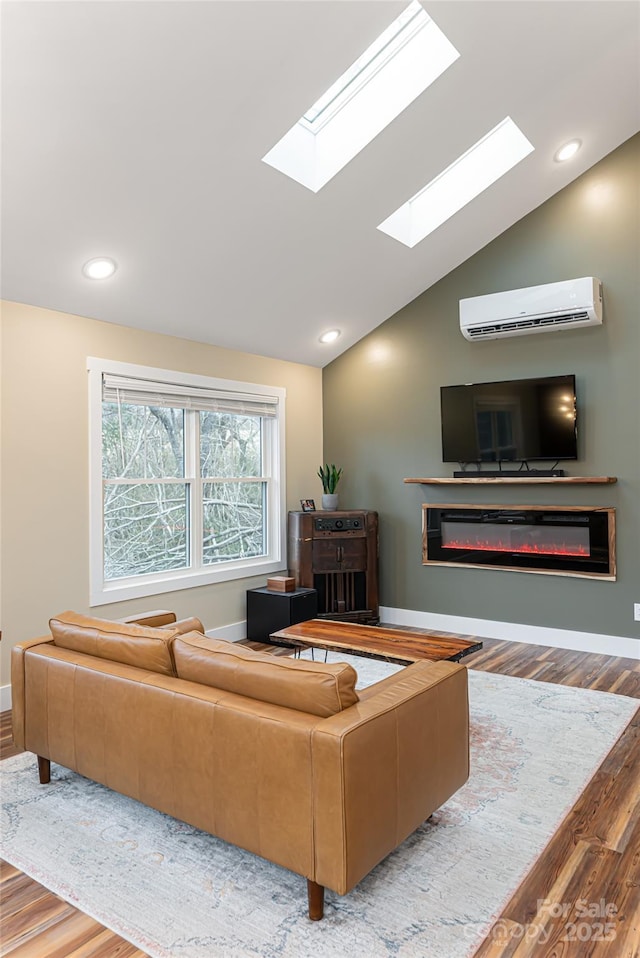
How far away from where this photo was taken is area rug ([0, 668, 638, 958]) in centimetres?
186

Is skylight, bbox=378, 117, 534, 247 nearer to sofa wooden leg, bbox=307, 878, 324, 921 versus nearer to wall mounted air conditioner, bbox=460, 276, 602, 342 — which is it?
wall mounted air conditioner, bbox=460, 276, 602, 342

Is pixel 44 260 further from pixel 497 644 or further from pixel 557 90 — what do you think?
pixel 497 644

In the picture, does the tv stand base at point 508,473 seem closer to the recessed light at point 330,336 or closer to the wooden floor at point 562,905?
the recessed light at point 330,336

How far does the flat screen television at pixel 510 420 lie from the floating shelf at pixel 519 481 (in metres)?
0.15

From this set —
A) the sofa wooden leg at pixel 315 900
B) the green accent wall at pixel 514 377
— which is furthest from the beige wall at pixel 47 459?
the sofa wooden leg at pixel 315 900

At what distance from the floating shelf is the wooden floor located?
233 cm

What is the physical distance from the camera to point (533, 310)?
4844 mm

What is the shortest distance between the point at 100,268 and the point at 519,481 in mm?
3251

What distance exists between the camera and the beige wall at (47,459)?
378 cm

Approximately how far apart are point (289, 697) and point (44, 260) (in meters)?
2.84

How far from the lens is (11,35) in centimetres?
248

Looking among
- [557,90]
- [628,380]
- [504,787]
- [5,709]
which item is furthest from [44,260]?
[628,380]

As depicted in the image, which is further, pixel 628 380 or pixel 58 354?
pixel 628 380

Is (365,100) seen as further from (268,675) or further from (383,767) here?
(383,767)
